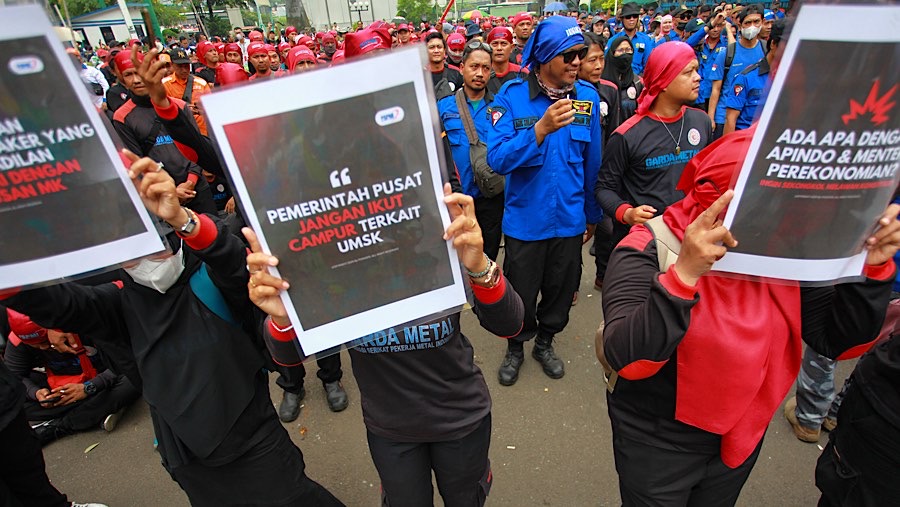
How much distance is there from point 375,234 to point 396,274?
0.12 meters

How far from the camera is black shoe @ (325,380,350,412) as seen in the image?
3.33 metres

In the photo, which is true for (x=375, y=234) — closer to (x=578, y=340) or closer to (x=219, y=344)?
(x=219, y=344)

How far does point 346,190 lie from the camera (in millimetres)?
1137

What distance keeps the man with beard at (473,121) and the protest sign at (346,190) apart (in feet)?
8.55

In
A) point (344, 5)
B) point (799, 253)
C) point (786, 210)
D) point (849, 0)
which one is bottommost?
point (344, 5)

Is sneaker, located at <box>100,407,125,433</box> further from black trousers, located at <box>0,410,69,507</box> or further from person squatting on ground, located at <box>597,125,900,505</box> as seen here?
person squatting on ground, located at <box>597,125,900,505</box>

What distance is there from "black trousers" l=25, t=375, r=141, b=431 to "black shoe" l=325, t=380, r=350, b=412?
1.27m

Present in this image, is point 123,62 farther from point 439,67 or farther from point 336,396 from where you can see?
point 336,396

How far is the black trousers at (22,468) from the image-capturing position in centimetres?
217

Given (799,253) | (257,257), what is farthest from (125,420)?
(799,253)

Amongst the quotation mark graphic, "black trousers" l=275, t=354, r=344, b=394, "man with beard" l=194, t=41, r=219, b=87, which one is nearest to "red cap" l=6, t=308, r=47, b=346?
"black trousers" l=275, t=354, r=344, b=394

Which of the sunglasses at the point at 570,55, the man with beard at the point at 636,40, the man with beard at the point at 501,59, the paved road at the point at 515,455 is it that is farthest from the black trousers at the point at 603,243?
the man with beard at the point at 636,40

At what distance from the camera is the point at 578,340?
12.7 ft

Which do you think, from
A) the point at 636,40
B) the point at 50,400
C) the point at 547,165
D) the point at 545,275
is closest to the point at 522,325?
the point at 547,165
